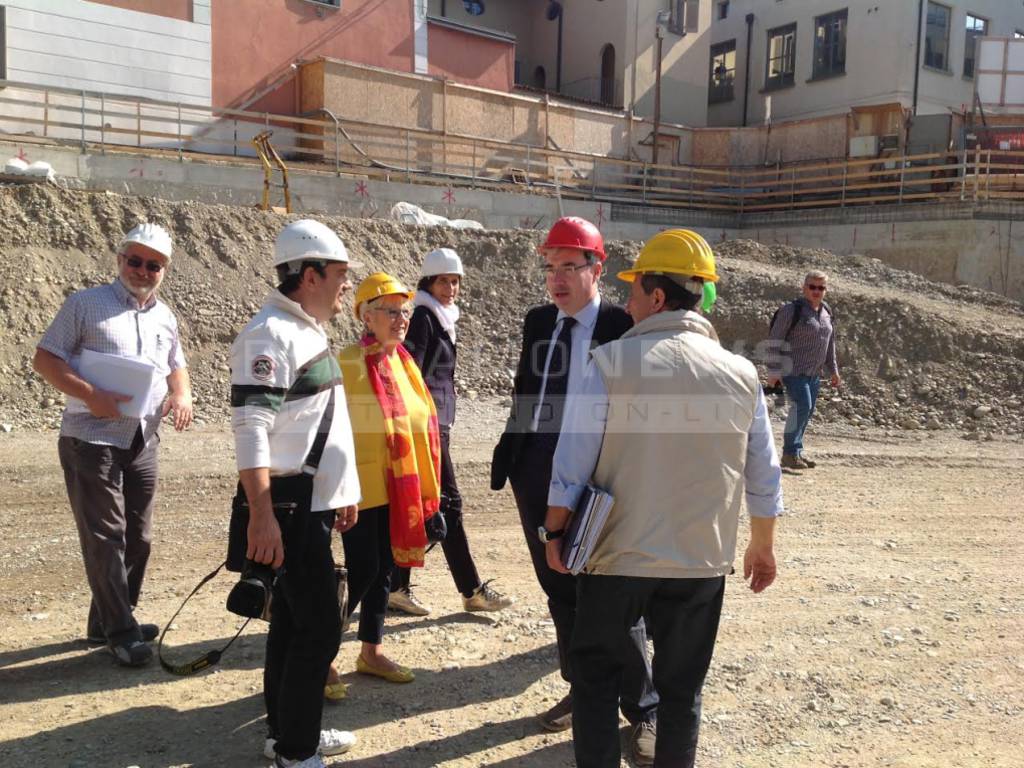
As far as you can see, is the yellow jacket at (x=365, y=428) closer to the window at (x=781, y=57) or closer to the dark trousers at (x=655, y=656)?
the dark trousers at (x=655, y=656)

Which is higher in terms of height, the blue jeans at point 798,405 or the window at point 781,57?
the window at point 781,57

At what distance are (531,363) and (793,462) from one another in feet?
21.9

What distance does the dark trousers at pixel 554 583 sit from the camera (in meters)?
3.58

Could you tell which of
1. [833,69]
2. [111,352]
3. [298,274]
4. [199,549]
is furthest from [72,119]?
[833,69]

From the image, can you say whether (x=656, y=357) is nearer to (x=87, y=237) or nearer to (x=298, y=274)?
(x=298, y=274)

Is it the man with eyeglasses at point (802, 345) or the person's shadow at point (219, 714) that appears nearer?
the person's shadow at point (219, 714)

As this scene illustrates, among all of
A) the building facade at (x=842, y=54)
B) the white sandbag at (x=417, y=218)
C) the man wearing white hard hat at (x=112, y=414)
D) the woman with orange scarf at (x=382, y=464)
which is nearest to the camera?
the woman with orange scarf at (x=382, y=464)

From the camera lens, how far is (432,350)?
496cm

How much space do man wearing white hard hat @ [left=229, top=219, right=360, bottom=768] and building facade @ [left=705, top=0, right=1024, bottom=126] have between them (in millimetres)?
28429

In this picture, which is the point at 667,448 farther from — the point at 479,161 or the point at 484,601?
the point at 479,161

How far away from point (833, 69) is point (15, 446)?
29.8 metres

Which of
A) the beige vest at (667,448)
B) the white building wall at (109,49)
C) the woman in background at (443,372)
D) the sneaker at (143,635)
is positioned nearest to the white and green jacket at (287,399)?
the beige vest at (667,448)

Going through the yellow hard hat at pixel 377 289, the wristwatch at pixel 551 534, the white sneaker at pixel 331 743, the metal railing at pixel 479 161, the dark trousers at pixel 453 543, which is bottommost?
the white sneaker at pixel 331 743

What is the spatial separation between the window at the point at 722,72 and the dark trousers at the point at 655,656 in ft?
114
